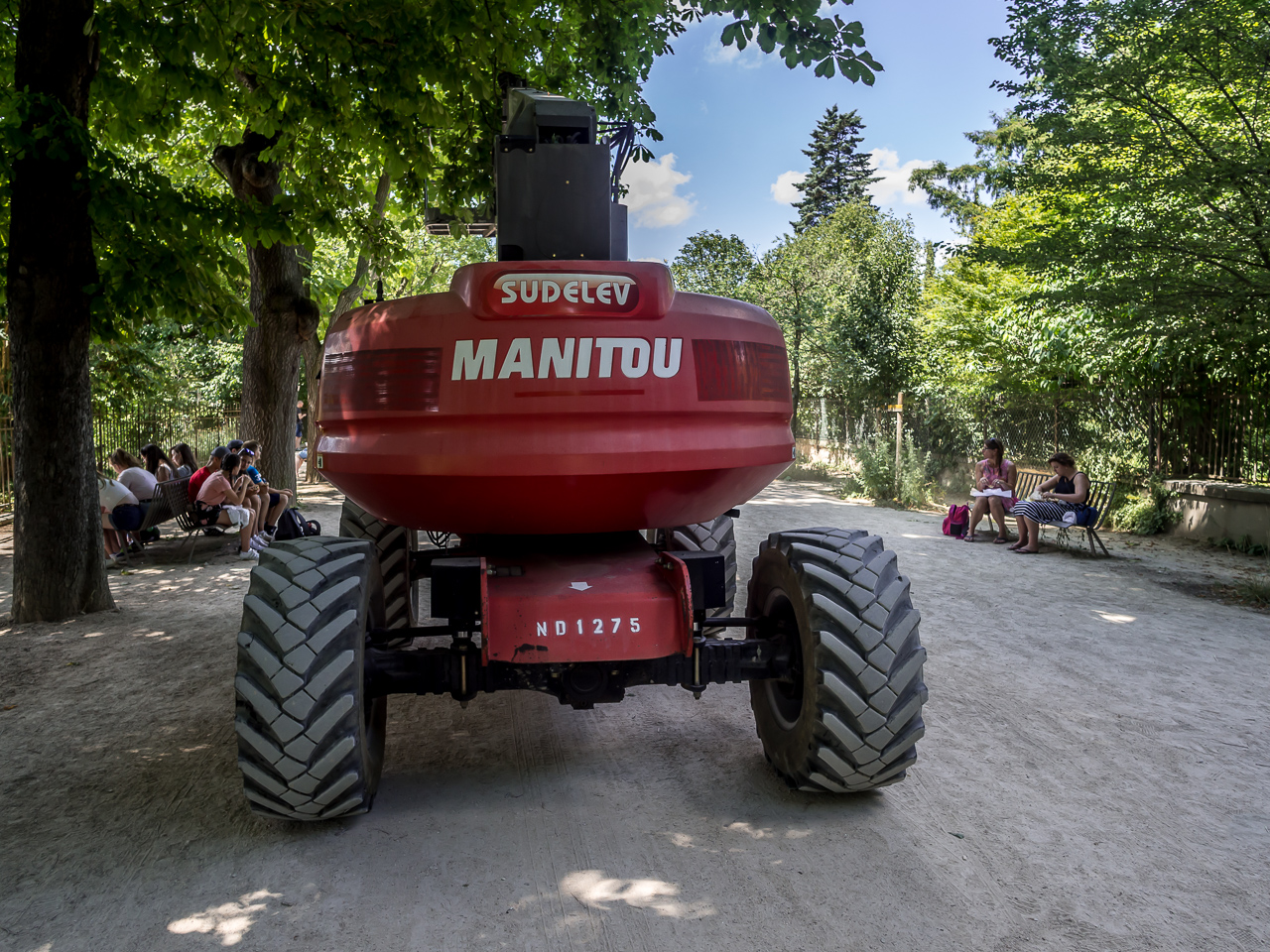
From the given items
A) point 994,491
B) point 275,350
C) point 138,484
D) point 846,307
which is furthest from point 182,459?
point 846,307

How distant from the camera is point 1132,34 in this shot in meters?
7.59

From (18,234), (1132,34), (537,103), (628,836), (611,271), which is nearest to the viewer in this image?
(611,271)

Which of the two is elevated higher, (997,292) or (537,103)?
(997,292)

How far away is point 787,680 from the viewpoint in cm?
335

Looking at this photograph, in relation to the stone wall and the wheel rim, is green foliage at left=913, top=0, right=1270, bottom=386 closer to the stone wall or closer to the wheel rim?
the stone wall

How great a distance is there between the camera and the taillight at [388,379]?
2.82 m

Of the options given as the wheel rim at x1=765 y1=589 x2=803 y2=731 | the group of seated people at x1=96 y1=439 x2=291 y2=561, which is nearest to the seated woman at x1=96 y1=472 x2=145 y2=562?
the group of seated people at x1=96 y1=439 x2=291 y2=561

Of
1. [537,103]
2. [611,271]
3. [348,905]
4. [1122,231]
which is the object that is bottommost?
[348,905]

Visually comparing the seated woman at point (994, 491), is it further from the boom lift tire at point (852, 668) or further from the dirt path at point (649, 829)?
the boom lift tire at point (852, 668)

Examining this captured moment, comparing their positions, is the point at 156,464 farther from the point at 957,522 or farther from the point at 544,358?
the point at 957,522

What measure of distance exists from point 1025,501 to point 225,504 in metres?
9.07

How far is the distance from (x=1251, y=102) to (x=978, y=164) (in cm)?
2891

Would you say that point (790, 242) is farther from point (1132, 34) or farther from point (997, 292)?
point (1132, 34)

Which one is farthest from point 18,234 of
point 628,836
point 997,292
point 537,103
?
point 997,292
